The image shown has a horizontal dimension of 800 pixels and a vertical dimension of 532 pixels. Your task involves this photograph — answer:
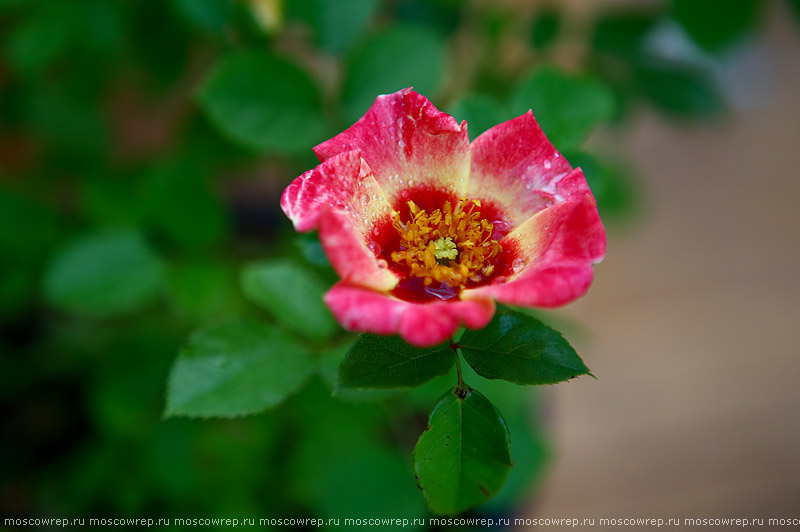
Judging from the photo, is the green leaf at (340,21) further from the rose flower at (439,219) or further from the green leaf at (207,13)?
the rose flower at (439,219)

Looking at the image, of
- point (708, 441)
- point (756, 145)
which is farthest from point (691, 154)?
point (708, 441)

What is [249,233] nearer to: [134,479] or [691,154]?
[134,479]

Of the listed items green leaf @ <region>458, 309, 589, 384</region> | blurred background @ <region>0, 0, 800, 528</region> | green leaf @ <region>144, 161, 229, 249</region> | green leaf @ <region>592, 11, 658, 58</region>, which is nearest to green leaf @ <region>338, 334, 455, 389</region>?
green leaf @ <region>458, 309, 589, 384</region>

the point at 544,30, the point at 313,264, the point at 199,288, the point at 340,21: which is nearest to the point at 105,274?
the point at 199,288

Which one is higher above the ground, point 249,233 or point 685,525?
point 249,233

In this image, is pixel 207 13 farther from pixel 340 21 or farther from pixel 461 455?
pixel 461 455

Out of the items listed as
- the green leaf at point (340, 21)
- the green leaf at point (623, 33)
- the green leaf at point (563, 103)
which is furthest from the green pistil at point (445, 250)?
the green leaf at point (623, 33)

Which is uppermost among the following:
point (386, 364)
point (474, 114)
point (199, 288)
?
point (474, 114)
